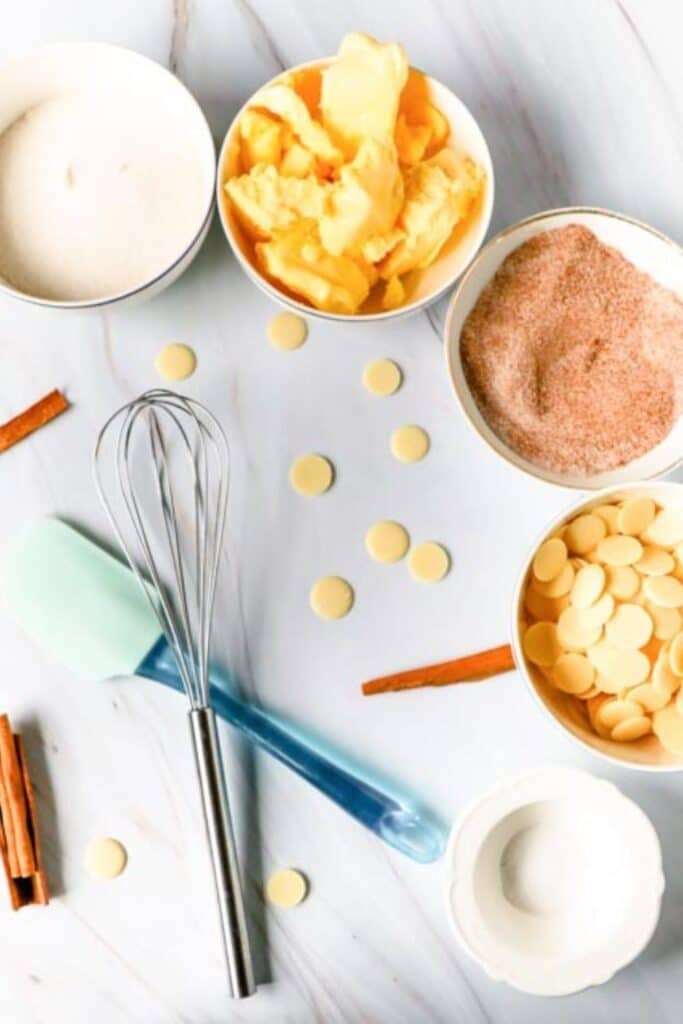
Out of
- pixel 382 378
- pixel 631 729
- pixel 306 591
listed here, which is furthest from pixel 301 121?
pixel 631 729

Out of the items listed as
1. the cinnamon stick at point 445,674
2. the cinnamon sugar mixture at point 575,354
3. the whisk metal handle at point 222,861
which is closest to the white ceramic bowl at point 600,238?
the cinnamon sugar mixture at point 575,354

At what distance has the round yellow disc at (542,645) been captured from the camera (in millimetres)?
708

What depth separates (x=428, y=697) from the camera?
2.47 ft

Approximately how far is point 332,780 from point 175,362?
247mm

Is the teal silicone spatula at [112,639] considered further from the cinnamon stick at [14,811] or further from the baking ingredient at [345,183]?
the baking ingredient at [345,183]

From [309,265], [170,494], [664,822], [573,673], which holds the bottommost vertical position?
[664,822]

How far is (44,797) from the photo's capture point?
29.4 inches

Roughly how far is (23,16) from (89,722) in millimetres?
400

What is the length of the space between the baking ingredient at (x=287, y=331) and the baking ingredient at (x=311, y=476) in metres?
0.07

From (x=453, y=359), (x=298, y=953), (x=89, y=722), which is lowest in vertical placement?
(x=298, y=953)

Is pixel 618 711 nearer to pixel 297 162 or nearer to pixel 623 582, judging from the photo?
pixel 623 582

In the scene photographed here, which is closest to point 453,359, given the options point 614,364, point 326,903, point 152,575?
point 614,364

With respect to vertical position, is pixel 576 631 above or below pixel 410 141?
below

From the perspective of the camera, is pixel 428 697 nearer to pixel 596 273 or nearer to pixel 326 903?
pixel 326 903
